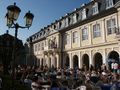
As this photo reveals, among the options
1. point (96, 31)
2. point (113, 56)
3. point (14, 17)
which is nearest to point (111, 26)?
point (96, 31)

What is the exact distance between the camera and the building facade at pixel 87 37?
24031 millimetres

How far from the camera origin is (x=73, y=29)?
3194 centimetres

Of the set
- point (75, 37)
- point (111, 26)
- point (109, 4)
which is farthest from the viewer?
point (75, 37)

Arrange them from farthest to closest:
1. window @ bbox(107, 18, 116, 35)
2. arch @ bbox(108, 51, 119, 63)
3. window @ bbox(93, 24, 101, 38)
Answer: window @ bbox(93, 24, 101, 38)
arch @ bbox(108, 51, 119, 63)
window @ bbox(107, 18, 116, 35)

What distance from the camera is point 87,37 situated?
28.4 meters

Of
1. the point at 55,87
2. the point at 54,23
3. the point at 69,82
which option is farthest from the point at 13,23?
the point at 54,23

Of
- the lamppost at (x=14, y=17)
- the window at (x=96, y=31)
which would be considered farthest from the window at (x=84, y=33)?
the lamppost at (x=14, y=17)

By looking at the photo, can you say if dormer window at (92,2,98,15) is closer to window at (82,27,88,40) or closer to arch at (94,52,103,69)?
window at (82,27,88,40)

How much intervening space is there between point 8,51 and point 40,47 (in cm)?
2744

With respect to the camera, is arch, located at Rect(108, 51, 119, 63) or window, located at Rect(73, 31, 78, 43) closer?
arch, located at Rect(108, 51, 119, 63)

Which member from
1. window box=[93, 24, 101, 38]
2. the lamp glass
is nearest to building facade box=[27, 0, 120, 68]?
window box=[93, 24, 101, 38]

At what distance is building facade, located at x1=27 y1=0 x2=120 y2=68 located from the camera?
2403 cm

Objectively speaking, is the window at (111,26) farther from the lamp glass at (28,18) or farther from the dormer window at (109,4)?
the lamp glass at (28,18)

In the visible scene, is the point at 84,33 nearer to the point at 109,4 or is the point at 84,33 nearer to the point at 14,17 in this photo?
the point at 109,4
